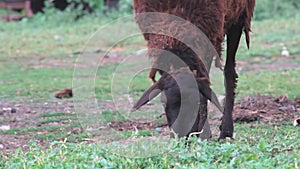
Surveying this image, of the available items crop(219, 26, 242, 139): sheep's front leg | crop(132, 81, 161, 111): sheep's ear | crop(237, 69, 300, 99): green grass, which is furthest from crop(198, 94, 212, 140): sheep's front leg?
crop(237, 69, 300, 99): green grass

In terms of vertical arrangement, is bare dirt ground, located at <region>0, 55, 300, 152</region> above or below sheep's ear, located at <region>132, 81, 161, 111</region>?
below

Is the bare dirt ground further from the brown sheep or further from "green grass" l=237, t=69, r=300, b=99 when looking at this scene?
the brown sheep

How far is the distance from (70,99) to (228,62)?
3.75 metres

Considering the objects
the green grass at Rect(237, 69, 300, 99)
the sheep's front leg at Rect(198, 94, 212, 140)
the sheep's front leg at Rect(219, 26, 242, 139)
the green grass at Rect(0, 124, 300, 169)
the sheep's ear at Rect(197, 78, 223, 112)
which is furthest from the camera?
the green grass at Rect(237, 69, 300, 99)

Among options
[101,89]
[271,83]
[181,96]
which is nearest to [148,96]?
[181,96]

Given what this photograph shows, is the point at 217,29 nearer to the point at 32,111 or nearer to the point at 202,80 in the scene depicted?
the point at 202,80

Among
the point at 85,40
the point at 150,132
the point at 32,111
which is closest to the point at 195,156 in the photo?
the point at 150,132

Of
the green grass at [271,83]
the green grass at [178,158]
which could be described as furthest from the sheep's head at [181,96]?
the green grass at [271,83]

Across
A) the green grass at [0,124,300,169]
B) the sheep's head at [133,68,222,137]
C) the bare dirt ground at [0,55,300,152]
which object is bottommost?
the bare dirt ground at [0,55,300,152]

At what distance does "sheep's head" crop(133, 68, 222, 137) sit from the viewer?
6.24m

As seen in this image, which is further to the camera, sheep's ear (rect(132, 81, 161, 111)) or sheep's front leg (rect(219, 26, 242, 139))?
sheep's front leg (rect(219, 26, 242, 139))

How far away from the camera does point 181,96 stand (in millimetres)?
6234

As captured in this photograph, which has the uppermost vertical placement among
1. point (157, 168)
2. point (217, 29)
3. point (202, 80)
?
point (217, 29)

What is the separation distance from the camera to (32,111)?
9914 millimetres
